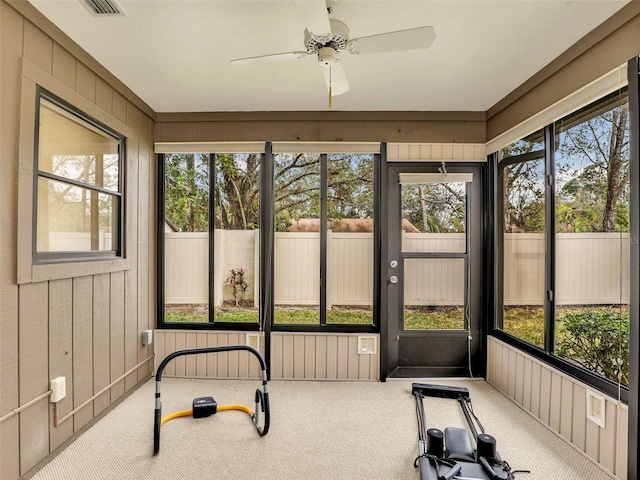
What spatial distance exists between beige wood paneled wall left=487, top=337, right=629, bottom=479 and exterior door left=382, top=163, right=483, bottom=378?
36cm

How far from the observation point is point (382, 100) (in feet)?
9.79

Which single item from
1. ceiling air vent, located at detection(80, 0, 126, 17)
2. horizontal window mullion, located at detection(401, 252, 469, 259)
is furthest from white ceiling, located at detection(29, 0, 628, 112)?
horizontal window mullion, located at detection(401, 252, 469, 259)

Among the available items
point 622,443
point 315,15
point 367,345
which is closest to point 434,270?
point 367,345

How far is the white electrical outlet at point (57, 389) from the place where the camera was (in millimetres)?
2029

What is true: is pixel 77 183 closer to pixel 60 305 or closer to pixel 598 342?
pixel 60 305

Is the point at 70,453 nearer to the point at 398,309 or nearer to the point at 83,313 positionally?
the point at 83,313

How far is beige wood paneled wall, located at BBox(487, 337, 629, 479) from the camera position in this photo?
1869 millimetres

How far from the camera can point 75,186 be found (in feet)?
7.56

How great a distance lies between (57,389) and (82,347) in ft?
1.02

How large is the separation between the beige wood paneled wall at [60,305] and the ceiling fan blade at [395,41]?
5.82ft

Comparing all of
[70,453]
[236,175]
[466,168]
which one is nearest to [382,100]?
[466,168]

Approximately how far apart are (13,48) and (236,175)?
1787 millimetres

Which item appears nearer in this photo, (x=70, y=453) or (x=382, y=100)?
(x=70, y=453)

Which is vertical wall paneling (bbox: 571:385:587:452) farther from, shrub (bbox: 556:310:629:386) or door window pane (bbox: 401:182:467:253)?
door window pane (bbox: 401:182:467:253)
